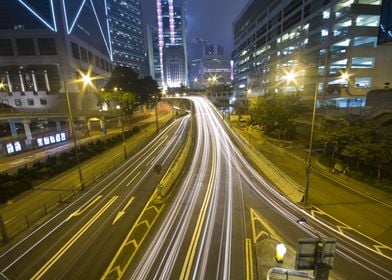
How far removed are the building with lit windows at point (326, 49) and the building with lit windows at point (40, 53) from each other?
69.9 metres

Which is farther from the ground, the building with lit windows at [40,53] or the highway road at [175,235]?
the building with lit windows at [40,53]

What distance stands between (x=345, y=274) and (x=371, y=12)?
58288 millimetres

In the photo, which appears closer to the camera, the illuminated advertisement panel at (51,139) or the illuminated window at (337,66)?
the illuminated advertisement panel at (51,139)

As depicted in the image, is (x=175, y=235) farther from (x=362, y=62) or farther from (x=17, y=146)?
(x=362, y=62)

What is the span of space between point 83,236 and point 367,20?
217 ft

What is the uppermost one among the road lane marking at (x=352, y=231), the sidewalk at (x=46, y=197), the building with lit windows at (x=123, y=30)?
the building with lit windows at (x=123, y=30)

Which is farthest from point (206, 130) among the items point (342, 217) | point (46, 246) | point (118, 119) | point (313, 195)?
point (46, 246)

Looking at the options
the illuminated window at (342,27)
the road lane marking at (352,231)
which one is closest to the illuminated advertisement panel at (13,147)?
the road lane marking at (352,231)

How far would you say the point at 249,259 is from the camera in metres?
11.8

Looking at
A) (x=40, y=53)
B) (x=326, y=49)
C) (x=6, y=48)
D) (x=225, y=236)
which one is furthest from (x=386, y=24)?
(x=6, y=48)

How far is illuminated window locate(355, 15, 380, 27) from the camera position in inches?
1854

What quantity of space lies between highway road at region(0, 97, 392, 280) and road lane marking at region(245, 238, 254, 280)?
5cm

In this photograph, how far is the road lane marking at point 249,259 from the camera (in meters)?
10.7

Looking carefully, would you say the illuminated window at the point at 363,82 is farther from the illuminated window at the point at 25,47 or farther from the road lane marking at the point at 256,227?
the illuminated window at the point at 25,47
